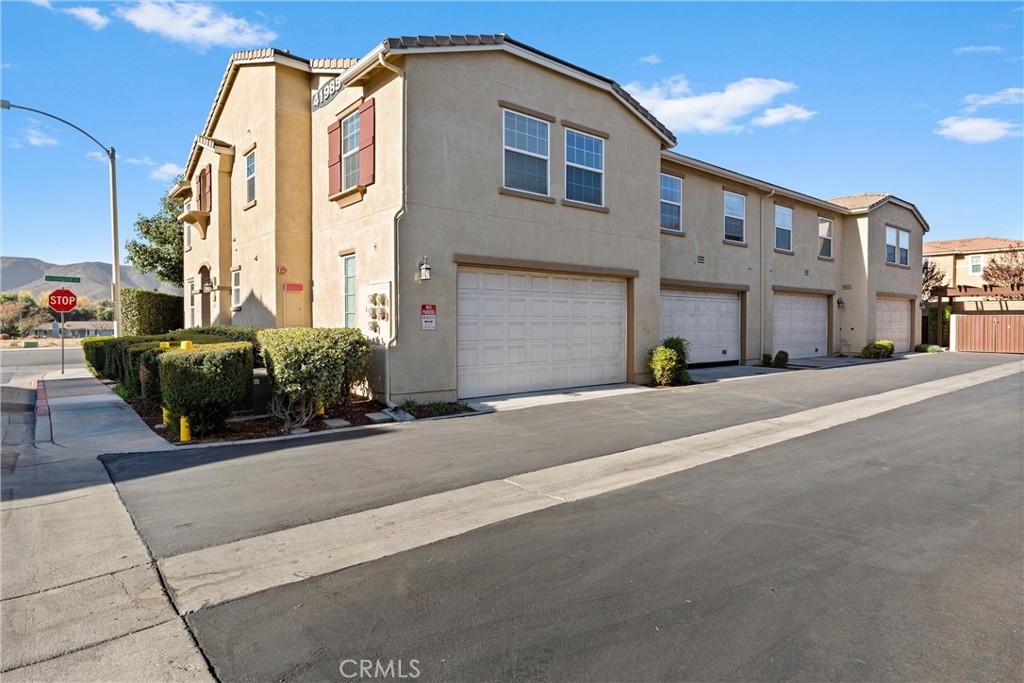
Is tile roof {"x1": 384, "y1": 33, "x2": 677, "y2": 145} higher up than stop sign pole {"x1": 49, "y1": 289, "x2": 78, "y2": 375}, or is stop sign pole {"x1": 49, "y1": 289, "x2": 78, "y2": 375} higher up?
tile roof {"x1": 384, "y1": 33, "x2": 677, "y2": 145}

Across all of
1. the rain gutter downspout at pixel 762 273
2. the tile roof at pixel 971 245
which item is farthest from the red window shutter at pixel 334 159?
the tile roof at pixel 971 245

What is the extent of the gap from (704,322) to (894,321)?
13916 mm

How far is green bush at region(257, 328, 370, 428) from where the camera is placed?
882cm

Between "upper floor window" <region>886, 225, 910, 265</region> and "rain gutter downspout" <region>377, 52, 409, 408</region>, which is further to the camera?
"upper floor window" <region>886, 225, 910, 265</region>

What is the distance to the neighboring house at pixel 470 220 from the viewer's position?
10727 mm

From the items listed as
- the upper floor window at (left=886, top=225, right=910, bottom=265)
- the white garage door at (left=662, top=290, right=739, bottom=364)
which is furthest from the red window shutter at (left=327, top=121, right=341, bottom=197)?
the upper floor window at (left=886, top=225, right=910, bottom=265)

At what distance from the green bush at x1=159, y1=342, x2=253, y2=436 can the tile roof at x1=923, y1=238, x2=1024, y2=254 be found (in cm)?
4219

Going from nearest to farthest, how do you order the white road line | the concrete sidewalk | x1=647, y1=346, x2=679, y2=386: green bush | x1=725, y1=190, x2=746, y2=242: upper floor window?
1. the concrete sidewalk
2. the white road line
3. x1=647, y1=346, x2=679, y2=386: green bush
4. x1=725, y1=190, x2=746, y2=242: upper floor window

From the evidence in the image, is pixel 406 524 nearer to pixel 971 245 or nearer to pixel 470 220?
pixel 470 220

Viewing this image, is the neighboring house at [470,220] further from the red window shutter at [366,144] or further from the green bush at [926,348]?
the green bush at [926,348]

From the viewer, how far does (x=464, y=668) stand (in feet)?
9.57

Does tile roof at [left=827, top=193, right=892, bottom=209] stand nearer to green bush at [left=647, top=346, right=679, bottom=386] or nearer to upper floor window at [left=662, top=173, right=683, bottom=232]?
upper floor window at [left=662, top=173, right=683, bottom=232]

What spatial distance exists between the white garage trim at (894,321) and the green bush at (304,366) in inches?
922

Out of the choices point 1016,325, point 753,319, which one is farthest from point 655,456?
point 1016,325
